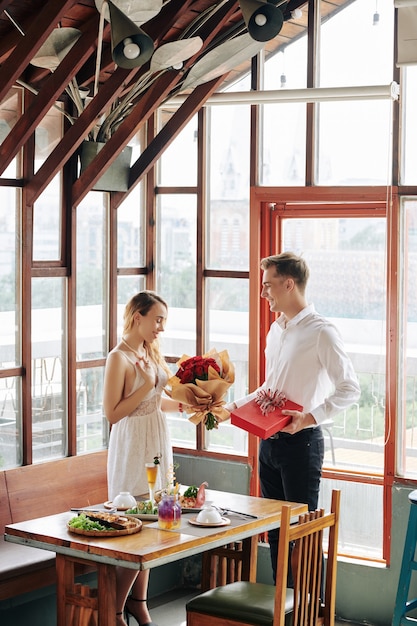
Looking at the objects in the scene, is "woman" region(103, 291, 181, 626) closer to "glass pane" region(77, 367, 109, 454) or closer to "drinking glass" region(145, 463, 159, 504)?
"drinking glass" region(145, 463, 159, 504)

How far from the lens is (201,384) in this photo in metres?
4.74

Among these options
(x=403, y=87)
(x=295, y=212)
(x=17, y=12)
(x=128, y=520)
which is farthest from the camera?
(x=295, y=212)

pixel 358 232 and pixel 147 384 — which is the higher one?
pixel 358 232

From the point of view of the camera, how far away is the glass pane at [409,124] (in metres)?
5.34

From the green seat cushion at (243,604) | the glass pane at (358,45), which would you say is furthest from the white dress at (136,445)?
the glass pane at (358,45)

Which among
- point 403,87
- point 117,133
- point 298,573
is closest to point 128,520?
point 298,573

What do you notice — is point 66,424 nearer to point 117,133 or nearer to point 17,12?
point 117,133

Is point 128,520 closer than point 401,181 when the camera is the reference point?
Yes

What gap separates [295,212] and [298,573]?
8.13ft

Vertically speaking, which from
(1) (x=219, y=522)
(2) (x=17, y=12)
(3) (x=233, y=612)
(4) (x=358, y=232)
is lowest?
(3) (x=233, y=612)

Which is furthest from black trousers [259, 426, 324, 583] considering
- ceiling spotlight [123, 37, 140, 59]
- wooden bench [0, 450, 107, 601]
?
ceiling spotlight [123, 37, 140, 59]

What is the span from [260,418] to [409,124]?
1.85 meters

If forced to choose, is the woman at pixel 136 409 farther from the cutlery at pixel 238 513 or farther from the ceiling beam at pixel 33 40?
the ceiling beam at pixel 33 40

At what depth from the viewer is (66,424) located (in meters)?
5.67
